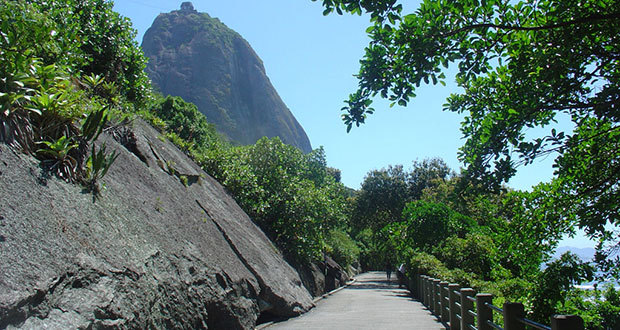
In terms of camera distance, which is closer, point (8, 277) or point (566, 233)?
point (8, 277)

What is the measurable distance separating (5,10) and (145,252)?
13.5ft

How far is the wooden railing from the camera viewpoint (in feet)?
13.0

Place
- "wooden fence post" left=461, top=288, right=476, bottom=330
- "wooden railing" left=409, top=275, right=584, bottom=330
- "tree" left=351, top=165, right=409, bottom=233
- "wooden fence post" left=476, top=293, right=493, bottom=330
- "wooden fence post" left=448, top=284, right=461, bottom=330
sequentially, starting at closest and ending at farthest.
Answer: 1. "wooden railing" left=409, top=275, right=584, bottom=330
2. "wooden fence post" left=476, top=293, right=493, bottom=330
3. "wooden fence post" left=461, top=288, right=476, bottom=330
4. "wooden fence post" left=448, top=284, right=461, bottom=330
5. "tree" left=351, top=165, right=409, bottom=233

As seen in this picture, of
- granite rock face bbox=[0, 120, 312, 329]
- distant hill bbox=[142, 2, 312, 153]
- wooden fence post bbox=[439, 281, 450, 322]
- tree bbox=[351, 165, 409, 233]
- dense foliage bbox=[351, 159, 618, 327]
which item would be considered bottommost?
granite rock face bbox=[0, 120, 312, 329]

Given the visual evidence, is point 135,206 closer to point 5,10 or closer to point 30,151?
point 30,151

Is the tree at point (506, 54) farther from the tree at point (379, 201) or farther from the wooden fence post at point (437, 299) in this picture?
the tree at point (379, 201)

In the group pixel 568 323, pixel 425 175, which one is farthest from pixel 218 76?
pixel 568 323

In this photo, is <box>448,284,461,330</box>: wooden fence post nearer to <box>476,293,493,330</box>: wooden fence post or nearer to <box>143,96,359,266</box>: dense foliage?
<box>476,293,493,330</box>: wooden fence post

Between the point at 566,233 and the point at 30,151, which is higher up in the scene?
the point at 566,233

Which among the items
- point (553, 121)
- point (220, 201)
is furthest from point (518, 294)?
point (220, 201)

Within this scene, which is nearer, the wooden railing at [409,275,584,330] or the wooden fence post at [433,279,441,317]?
the wooden railing at [409,275,584,330]

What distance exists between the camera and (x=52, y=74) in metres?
6.66

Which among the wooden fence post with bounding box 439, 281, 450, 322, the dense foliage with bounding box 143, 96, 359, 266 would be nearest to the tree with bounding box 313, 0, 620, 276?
the wooden fence post with bounding box 439, 281, 450, 322

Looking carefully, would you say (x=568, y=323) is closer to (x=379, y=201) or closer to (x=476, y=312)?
(x=476, y=312)
